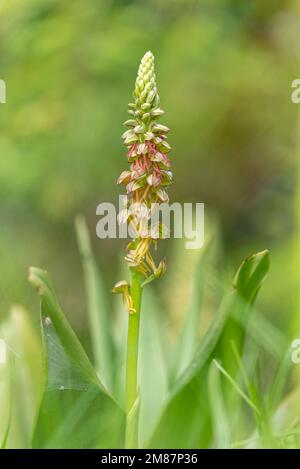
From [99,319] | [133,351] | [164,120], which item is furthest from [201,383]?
[164,120]

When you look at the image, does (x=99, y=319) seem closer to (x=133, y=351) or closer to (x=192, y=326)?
(x=192, y=326)

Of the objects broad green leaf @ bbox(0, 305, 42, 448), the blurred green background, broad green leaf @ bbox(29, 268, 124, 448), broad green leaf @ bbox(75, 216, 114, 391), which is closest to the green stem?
broad green leaf @ bbox(29, 268, 124, 448)

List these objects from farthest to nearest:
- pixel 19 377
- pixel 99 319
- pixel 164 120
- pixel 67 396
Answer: pixel 164 120, pixel 99 319, pixel 19 377, pixel 67 396

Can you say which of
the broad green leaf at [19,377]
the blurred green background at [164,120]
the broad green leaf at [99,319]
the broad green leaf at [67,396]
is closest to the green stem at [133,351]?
the broad green leaf at [67,396]

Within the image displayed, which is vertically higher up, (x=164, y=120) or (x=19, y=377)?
(x=164, y=120)

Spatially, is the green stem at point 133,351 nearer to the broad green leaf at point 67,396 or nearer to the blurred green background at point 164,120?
the broad green leaf at point 67,396
